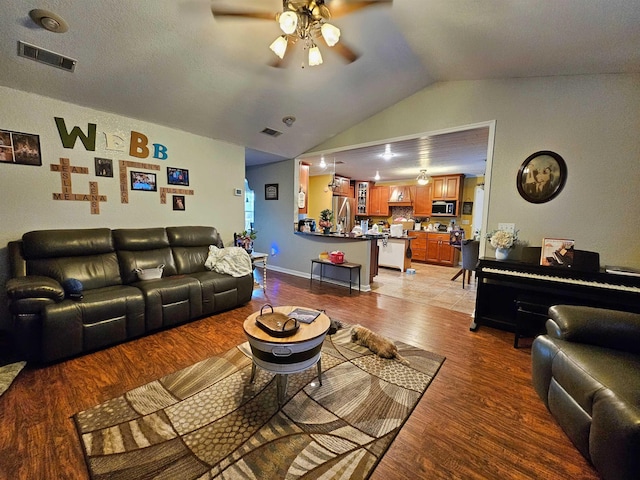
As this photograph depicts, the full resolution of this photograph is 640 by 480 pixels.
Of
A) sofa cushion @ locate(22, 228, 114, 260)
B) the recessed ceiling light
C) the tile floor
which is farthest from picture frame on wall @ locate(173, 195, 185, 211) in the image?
the tile floor

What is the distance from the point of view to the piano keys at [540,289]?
2.18 meters

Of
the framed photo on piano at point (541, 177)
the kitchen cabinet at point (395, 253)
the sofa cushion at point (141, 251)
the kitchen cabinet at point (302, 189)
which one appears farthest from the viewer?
the kitchen cabinet at point (395, 253)

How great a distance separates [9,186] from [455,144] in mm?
5489

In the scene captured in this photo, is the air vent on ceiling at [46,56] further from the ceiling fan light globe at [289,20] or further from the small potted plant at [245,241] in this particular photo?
the small potted plant at [245,241]

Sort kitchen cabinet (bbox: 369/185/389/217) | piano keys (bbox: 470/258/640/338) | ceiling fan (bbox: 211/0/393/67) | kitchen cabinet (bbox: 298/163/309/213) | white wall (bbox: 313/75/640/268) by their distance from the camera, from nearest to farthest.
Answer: ceiling fan (bbox: 211/0/393/67) → piano keys (bbox: 470/258/640/338) → white wall (bbox: 313/75/640/268) → kitchen cabinet (bbox: 298/163/309/213) → kitchen cabinet (bbox: 369/185/389/217)

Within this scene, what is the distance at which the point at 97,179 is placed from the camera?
3.07 m

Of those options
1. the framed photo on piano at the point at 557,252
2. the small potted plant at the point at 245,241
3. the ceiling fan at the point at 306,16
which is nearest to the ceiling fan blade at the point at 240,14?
the ceiling fan at the point at 306,16

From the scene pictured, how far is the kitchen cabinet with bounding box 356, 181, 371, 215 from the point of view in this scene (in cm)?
808

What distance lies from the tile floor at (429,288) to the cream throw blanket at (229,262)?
7.18ft

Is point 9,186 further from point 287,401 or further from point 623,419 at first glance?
point 623,419

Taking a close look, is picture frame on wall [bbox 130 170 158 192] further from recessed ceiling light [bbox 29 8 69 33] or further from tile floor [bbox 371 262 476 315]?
tile floor [bbox 371 262 476 315]

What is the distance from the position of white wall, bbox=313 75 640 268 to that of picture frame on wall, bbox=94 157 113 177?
14.3 ft

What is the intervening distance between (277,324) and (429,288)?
11.9 feet

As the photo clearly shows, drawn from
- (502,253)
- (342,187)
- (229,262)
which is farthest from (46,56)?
(342,187)
